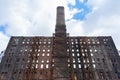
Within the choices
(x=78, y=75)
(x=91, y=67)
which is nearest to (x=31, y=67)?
(x=78, y=75)

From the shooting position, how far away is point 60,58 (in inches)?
1789

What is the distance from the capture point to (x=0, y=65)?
48000mm

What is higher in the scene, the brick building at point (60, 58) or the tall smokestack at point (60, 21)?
the tall smokestack at point (60, 21)

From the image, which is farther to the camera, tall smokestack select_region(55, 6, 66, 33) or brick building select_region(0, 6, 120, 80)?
tall smokestack select_region(55, 6, 66, 33)

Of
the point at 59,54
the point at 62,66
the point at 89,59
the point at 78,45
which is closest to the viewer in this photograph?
the point at 62,66

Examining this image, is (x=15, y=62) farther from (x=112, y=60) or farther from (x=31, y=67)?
(x=112, y=60)

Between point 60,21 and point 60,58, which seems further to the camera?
point 60,21

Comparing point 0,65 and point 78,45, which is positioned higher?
point 78,45

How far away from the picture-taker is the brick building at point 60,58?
45.4 metres

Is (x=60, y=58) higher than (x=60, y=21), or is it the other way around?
(x=60, y=21)

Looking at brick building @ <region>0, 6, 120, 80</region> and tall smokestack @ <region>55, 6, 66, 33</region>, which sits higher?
tall smokestack @ <region>55, 6, 66, 33</region>

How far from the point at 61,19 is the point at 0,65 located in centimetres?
2520

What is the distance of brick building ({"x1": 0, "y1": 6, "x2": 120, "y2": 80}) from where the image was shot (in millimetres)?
45375

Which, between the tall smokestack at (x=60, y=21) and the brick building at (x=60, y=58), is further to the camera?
the tall smokestack at (x=60, y=21)
